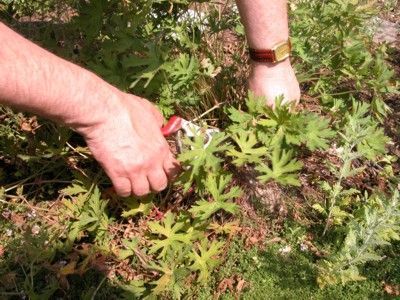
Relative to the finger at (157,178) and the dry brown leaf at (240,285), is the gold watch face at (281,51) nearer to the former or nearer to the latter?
the finger at (157,178)

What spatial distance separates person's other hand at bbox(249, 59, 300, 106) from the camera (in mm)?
2137

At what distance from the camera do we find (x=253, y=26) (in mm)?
1999

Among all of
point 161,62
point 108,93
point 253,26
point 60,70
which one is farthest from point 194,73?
point 60,70

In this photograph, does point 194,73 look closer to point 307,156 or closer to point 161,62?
point 161,62

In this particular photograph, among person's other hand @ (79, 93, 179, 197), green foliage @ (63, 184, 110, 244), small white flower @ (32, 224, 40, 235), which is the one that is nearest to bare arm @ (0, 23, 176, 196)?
person's other hand @ (79, 93, 179, 197)

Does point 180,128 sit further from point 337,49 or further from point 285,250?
point 337,49

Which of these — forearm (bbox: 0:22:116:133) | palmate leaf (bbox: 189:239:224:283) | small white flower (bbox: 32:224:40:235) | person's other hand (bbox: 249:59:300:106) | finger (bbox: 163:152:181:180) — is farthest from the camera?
small white flower (bbox: 32:224:40:235)

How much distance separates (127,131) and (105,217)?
84cm

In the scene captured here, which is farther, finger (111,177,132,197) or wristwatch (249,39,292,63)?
wristwatch (249,39,292,63)

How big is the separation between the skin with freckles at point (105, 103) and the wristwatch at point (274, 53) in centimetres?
3

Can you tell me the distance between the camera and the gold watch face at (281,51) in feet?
6.75

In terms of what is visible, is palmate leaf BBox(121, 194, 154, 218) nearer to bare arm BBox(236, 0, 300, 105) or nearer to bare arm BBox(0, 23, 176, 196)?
bare arm BBox(0, 23, 176, 196)

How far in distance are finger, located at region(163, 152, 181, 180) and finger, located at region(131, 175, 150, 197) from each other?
0.13 metres

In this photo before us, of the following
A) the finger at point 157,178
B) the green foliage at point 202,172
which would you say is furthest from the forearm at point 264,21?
the finger at point 157,178
